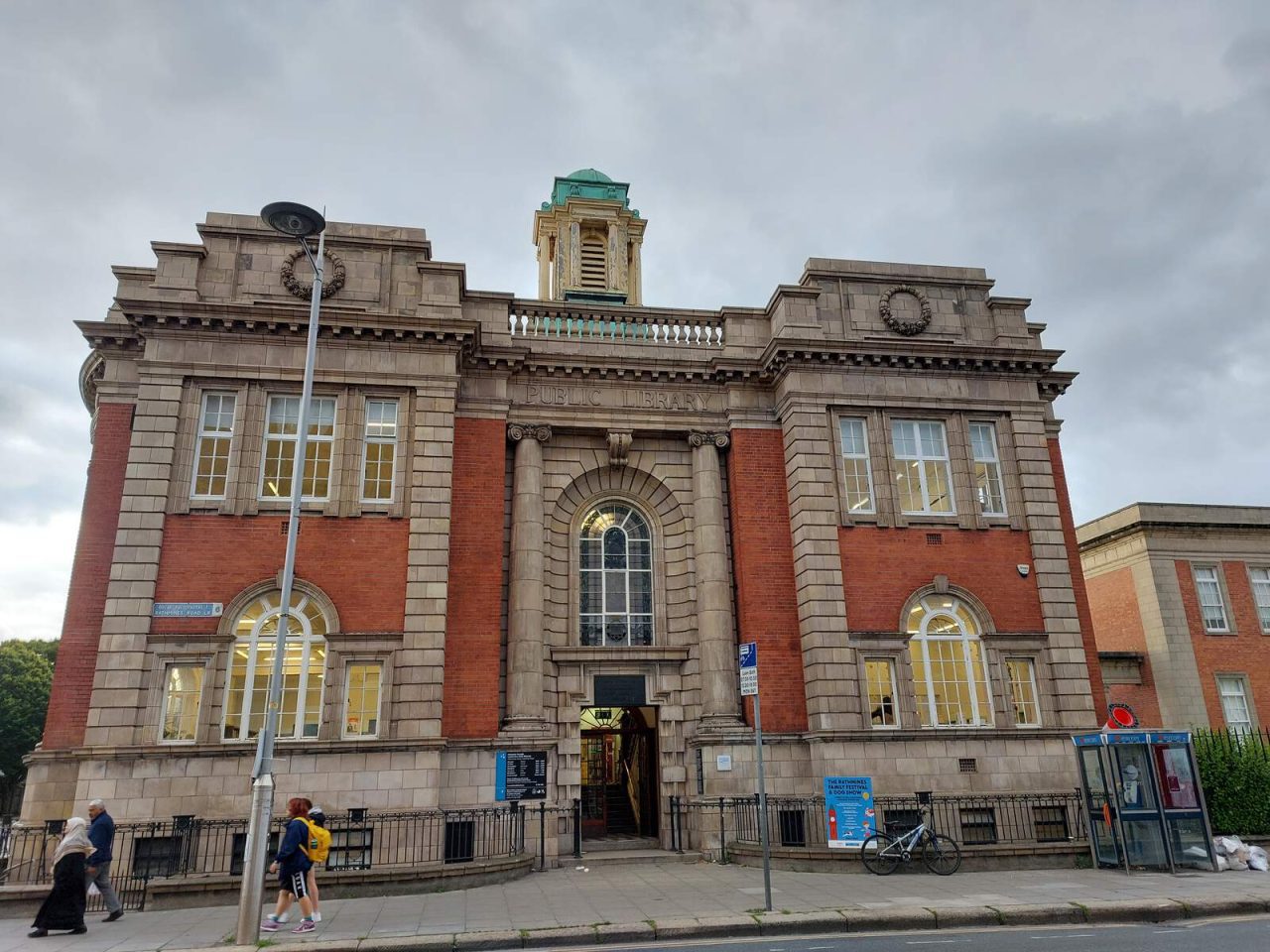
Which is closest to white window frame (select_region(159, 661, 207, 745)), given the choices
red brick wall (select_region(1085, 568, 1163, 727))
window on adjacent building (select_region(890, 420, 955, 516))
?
window on adjacent building (select_region(890, 420, 955, 516))

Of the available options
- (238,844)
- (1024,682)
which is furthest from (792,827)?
(238,844)

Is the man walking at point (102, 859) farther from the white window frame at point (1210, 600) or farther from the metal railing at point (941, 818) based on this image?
the white window frame at point (1210, 600)

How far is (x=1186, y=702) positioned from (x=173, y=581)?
95.1 ft

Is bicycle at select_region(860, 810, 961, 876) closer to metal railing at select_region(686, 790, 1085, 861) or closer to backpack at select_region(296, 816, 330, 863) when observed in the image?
metal railing at select_region(686, 790, 1085, 861)

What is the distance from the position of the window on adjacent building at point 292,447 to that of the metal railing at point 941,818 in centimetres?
1041

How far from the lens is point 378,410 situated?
18594 millimetres

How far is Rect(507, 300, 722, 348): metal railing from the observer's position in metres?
20.6

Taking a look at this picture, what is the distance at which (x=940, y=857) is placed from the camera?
14.7 m

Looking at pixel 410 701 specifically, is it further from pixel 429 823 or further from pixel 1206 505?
pixel 1206 505

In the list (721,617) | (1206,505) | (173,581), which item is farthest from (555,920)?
(1206,505)

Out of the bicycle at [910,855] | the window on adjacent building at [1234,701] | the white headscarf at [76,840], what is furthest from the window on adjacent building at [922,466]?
the white headscarf at [76,840]

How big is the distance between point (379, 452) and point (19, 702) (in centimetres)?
4204

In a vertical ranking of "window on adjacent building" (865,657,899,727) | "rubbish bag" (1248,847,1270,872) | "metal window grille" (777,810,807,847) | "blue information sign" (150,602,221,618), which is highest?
"blue information sign" (150,602,221,618)

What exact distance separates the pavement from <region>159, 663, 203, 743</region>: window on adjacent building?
13.6 feet
